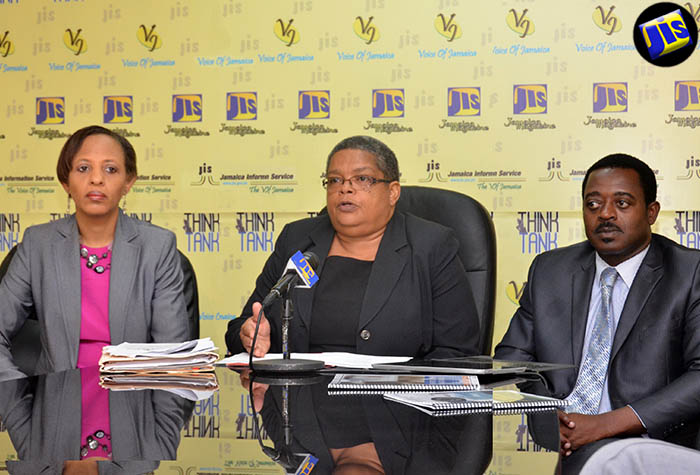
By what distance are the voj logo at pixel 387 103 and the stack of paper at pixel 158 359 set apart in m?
2.27

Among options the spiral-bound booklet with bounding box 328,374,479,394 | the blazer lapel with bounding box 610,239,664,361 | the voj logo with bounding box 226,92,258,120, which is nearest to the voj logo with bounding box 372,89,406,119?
the voj logo with bounding box 226,92,258,120

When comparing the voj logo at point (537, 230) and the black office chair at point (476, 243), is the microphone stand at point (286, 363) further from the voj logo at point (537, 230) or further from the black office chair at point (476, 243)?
the voj logo at point (537, 230)

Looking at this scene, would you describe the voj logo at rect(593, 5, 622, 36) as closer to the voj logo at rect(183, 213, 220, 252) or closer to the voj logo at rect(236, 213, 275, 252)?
the voj logo at rect(236, 213, 275, 252)

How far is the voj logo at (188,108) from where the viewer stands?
4176 millimetres

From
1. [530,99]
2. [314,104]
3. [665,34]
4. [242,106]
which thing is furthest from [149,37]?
[665,34]

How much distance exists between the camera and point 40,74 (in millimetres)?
4352

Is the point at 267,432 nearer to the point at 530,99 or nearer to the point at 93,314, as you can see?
the point at 93,314

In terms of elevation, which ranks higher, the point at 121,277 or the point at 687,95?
the point at 687,95

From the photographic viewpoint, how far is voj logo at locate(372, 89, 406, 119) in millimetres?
4004

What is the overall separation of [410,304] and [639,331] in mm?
713

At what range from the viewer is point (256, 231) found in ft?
13.7

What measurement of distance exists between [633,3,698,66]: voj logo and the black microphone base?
8.98ft

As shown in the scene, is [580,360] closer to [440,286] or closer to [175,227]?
[440,286]

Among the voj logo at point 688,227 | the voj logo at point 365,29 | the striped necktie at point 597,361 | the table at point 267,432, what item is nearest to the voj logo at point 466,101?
the voj logo at point 365,29
